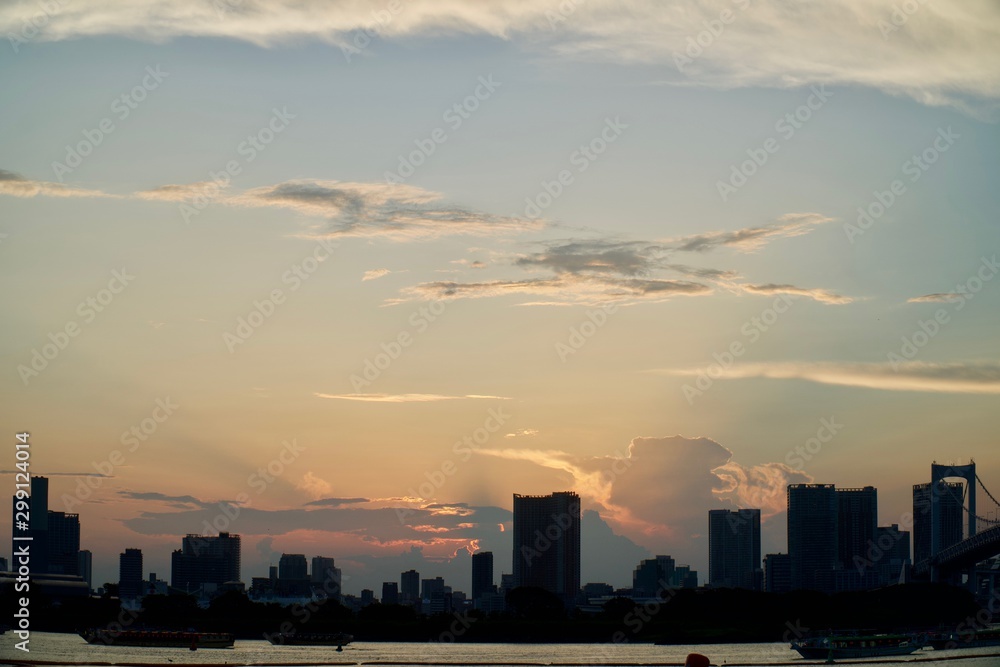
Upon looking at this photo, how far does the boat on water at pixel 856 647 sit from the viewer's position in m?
102

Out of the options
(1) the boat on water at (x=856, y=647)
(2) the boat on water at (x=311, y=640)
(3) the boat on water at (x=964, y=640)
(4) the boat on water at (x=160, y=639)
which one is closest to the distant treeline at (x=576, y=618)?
(2) the boat on water at (x=311, y=640)

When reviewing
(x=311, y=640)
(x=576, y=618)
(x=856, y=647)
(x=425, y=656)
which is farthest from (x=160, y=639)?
(x=856, y=647)

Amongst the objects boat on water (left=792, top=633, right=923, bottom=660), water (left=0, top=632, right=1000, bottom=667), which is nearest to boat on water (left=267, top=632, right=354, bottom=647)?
water (left=0, top=632, right=1000, bottom=667)

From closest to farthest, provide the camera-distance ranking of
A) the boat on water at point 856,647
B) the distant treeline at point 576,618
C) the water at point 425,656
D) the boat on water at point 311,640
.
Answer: the water at point 425,656 → the boat on water at point 856,647 → the boat on water at point 311,640 → the distant treeline at point 576,618

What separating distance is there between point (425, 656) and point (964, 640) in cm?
5200

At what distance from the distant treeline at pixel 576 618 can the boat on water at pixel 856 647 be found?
A: 3283cm

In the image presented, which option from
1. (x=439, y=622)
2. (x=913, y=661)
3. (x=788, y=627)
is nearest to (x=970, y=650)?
(x=913, y=661)

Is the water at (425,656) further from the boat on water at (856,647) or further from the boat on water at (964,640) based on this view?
the boat on water at (964,640)

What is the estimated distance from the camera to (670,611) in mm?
156750

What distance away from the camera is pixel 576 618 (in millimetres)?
163000

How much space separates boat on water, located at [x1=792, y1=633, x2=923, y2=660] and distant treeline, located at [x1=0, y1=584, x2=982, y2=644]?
32.8m

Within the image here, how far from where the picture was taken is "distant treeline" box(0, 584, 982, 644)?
14600 cm

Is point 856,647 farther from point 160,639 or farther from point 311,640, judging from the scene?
point 160,639

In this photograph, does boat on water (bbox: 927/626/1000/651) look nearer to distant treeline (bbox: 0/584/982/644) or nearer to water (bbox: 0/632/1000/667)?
water (bbox: 0/632/1000/667)
